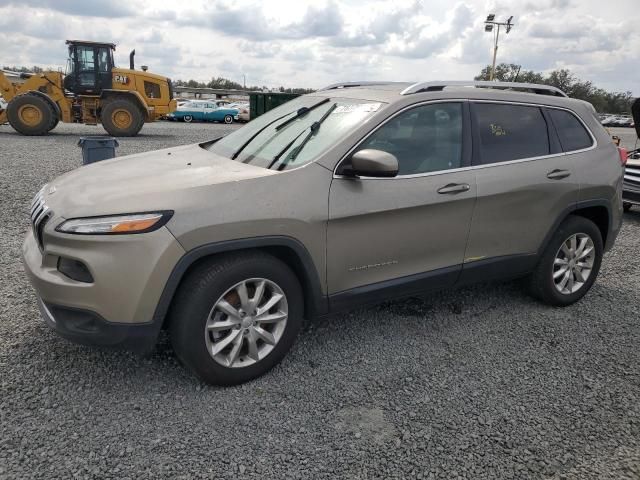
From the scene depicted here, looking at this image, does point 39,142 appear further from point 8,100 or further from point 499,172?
point 499,172

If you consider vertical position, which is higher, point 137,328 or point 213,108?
point 213,108

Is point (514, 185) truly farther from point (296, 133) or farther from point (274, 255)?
point (274, 255)

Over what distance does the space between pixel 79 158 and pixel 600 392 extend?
11573mm

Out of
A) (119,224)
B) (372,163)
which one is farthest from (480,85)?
(119,224)

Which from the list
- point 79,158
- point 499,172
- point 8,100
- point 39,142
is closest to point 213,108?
point 8,100

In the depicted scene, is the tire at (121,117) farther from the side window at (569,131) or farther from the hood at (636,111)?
the side window at (569,131)

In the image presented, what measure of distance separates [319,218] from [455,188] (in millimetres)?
1068

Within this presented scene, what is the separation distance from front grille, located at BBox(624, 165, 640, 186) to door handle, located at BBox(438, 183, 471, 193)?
5.64 meters

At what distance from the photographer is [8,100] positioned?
17172 mm

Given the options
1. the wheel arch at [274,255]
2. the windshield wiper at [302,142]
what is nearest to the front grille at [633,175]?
the windshield wiper at [302,142]

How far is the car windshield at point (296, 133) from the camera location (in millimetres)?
3234

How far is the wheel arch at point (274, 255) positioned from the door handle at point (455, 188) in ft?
3.52

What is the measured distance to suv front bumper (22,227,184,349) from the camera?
256cm

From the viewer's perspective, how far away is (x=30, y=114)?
16438 millimetres
